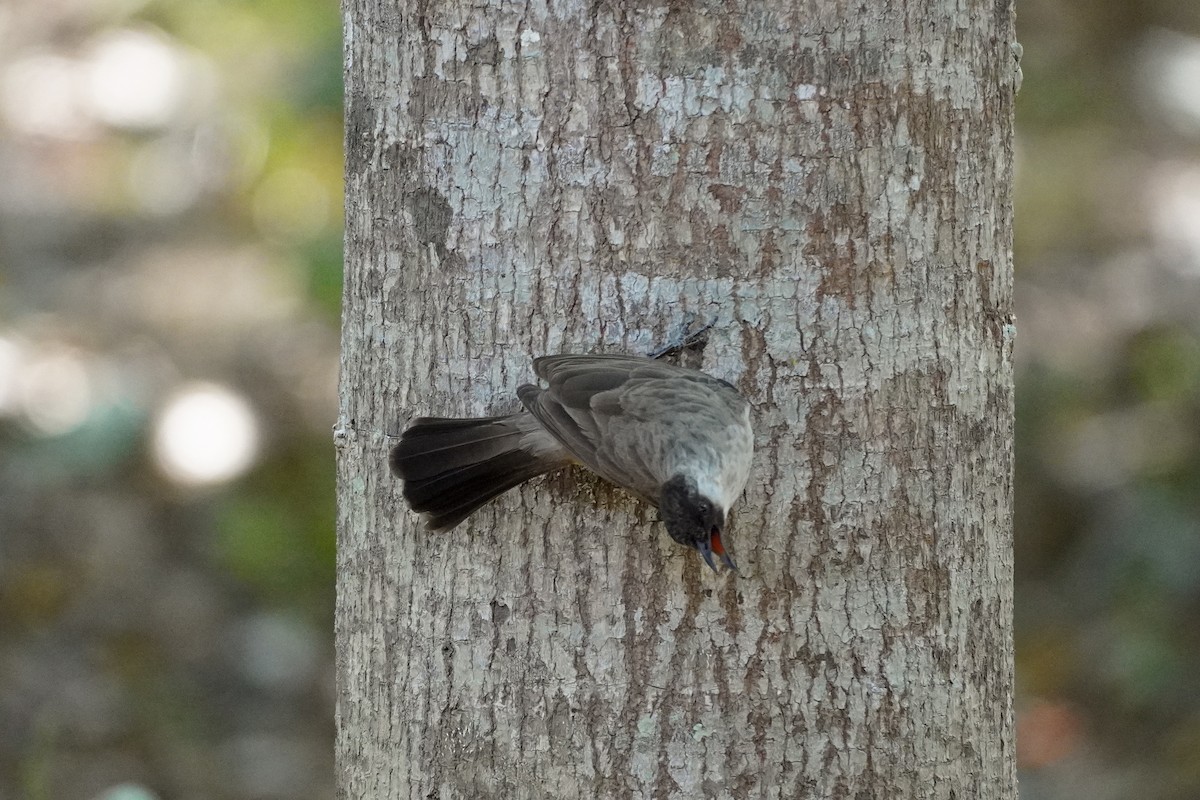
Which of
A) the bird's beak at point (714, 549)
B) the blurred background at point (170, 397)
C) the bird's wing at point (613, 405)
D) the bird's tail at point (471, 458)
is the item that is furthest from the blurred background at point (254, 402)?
the bird's beak at point (714, 549)

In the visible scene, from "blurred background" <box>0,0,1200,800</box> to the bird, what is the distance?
2.78 metres

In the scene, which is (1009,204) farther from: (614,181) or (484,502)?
(484,502)

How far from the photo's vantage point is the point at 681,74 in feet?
7.08

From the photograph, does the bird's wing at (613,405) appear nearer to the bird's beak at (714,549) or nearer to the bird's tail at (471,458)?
the bird's tail at (471,458)

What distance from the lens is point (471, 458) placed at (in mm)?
2232

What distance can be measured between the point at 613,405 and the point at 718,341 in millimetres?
221

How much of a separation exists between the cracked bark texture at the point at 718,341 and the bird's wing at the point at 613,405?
0.15ft

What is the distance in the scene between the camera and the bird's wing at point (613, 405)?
2.21m

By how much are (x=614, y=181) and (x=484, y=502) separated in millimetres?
599

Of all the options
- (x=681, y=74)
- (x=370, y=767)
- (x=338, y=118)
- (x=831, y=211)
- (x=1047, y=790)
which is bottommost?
(x=1047, y=790)

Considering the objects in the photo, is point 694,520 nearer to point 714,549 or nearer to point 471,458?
point 714,549

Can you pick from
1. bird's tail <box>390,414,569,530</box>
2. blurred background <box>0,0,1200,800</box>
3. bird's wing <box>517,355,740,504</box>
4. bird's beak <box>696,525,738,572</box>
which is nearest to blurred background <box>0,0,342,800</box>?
blurred background <box>0,0,1200,800</box>

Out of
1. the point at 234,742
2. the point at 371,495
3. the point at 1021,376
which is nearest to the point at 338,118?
the point at 234,742

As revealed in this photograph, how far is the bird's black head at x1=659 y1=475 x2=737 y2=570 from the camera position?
79.6 inches
